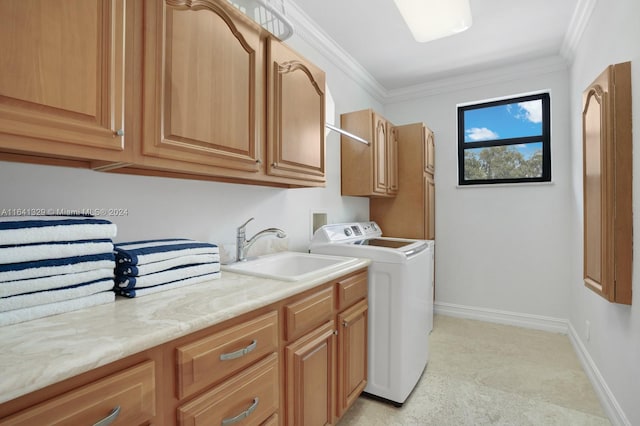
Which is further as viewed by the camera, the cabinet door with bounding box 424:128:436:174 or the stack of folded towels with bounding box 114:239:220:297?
the cabinet door with bounding box 424:128:436:174

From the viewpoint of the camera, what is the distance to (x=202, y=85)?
48.5 inches

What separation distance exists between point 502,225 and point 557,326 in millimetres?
1063

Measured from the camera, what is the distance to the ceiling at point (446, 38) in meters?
2.23

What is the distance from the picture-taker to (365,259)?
194 cm

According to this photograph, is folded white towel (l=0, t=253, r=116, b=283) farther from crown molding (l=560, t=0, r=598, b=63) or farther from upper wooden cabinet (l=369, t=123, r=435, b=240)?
crown molding (l=560, t=0, r=598, b=63)

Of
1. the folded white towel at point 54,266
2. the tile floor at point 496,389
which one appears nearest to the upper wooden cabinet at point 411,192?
the tile floor at point 496,389

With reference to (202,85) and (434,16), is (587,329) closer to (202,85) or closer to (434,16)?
(434,16)

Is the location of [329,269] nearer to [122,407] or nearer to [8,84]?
[122,407]

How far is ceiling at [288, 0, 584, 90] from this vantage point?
223cm

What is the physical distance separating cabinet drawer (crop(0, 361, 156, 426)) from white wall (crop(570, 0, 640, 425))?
1.95m

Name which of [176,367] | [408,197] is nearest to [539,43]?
[408,197]

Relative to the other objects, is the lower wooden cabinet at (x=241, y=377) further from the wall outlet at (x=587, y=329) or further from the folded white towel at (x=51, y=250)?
the wall outlet at (x=587, y=329)

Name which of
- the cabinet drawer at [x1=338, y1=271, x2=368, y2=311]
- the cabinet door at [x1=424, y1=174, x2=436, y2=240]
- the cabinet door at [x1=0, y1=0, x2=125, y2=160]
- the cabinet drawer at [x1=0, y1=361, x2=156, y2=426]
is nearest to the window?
the cabinet door at [x1=424, y1=174, x2=436, y2=240]

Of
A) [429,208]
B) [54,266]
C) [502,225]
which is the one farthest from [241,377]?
[502,225]
